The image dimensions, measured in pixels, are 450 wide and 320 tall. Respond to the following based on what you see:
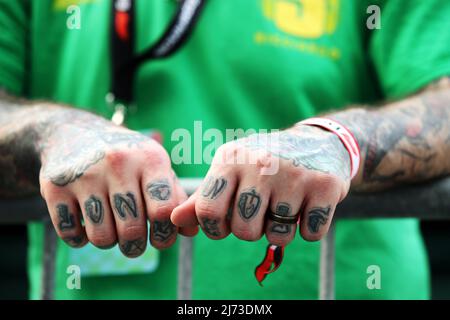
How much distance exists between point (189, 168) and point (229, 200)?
0.64 meters

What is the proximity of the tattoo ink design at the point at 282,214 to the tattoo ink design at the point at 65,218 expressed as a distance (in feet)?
0.86

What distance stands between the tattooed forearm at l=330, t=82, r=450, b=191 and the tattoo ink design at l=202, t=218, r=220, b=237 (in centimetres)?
32

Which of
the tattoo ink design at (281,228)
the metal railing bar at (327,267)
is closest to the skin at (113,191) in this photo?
the tattoo ink design at (281,228)

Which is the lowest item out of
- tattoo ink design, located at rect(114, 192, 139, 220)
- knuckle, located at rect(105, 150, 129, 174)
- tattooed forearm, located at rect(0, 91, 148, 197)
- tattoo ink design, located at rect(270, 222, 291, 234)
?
tattoo ink design, located at rect(270, 222, 291, 234)

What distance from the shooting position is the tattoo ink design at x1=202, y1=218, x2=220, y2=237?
0.82 m

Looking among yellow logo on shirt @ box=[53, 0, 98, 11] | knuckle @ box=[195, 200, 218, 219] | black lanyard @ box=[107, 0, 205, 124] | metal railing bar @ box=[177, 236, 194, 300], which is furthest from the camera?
yellow logo on shirt @ box=[53, 0, 98, 11]

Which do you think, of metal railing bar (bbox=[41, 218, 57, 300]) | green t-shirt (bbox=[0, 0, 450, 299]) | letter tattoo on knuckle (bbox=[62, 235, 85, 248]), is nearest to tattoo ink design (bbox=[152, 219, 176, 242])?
letter tattoo on knuckle (bbox=[62, 235, 85, 248])

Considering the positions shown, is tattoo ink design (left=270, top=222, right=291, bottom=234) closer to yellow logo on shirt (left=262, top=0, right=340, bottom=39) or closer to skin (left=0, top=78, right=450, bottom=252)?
skin (left=0, top=78, right=450, bottom=252)

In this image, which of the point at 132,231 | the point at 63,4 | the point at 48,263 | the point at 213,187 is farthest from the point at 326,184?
the point at 63,4

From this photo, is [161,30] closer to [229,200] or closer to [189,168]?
→ [189,168]

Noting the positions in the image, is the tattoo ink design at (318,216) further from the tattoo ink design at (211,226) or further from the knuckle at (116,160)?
the knuckle at (116,160)

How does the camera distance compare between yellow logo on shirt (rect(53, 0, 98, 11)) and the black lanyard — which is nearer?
the black lanyard

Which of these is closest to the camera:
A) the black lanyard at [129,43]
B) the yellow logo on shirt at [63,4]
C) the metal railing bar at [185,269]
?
the metal railing bar at [185,269]

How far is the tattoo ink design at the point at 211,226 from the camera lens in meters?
0.82
